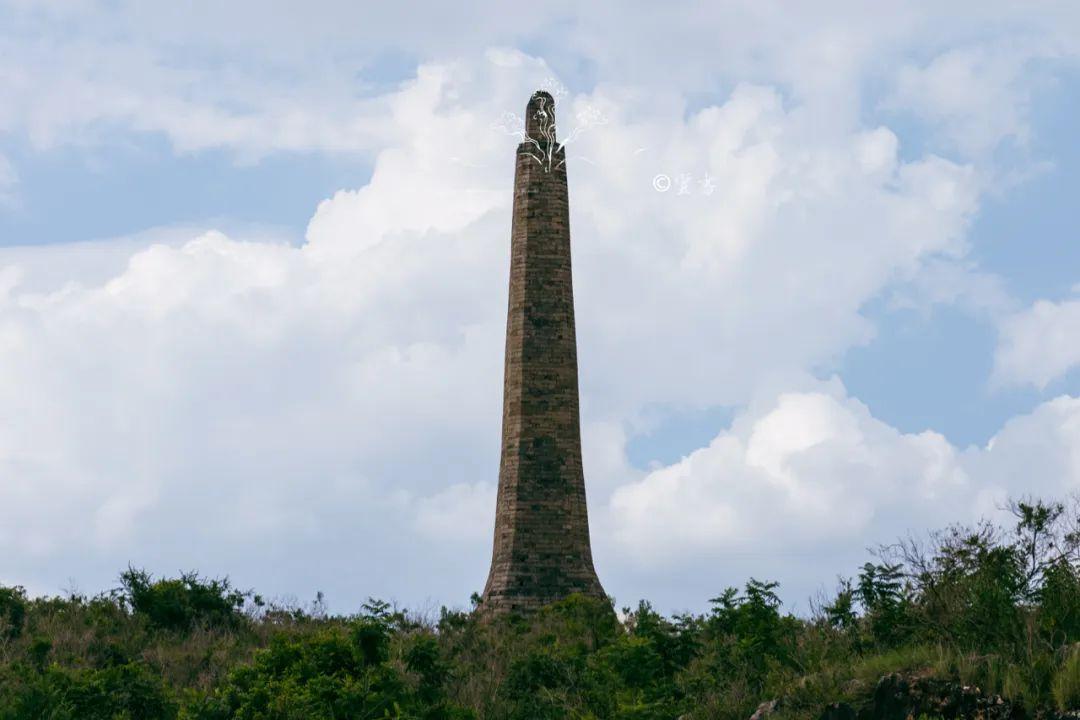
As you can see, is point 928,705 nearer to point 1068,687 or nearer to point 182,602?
point 1068,687

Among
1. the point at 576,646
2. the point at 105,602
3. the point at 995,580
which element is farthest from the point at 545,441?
the point at 995,580

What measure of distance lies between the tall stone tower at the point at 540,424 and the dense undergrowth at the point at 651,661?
4436 mm

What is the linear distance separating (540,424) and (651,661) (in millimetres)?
11901

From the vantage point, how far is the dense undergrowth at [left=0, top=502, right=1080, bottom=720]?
19.0 m

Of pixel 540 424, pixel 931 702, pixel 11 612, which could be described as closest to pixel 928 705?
pixel 931 702

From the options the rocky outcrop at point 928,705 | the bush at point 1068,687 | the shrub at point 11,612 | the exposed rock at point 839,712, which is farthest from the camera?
the shrub at point 11,612

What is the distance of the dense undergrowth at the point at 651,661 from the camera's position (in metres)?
19.0

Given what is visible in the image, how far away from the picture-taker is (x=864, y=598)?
21.9 m

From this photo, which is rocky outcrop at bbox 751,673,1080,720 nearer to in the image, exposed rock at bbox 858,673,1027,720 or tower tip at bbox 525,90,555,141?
exposed rock at bbox 858,673,1027,720

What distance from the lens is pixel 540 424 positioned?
34.6 metres

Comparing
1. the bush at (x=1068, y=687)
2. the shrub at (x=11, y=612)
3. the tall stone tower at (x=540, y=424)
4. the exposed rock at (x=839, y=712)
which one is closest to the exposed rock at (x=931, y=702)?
the exposed rock at (x=839, y=712)

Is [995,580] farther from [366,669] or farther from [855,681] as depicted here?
[366,669]

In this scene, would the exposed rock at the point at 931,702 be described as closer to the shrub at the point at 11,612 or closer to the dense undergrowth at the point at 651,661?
the dense undergrowth at the point at 651,661

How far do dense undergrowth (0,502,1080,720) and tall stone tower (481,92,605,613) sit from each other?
4436 mm
